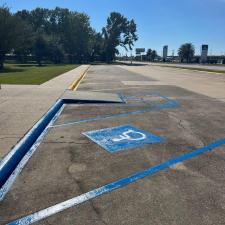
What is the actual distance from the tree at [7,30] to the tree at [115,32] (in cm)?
6622

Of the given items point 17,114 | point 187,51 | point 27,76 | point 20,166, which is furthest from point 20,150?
point 187,51

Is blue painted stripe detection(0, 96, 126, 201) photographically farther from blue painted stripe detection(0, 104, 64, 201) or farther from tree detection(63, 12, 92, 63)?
tree detection(63, 12, 92, 63)

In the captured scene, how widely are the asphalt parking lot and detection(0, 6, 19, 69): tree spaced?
3265 cm

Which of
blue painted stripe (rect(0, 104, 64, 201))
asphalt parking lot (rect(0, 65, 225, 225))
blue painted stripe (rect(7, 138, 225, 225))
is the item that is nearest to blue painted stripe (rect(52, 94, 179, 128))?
asphalt parking lot (rect(0, 65, 225, 225))

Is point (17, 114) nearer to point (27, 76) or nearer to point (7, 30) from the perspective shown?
point (27, 76)

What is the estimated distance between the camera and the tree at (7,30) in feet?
119

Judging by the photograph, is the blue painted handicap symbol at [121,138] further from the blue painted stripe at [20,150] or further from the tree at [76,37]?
the tree at [76,37]

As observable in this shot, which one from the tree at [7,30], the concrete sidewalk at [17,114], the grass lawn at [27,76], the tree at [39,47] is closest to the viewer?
the concrete sidewalk at [17,114]

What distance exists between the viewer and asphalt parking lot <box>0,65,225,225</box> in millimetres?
3325

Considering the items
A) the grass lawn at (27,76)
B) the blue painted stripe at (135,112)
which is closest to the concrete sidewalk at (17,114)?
the blue painted stripe at (135,112)

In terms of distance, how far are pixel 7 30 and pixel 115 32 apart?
6834 centimetres

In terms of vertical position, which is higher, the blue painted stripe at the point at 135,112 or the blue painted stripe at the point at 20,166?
the blue painted stripe at the point at 20,166

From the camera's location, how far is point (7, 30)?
120 ft

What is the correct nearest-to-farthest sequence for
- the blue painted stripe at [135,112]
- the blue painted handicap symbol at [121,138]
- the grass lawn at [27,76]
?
1. the blue painted handicap symbol at [121,138]
2. the blue painted stripe at [135,112]
3. the grass lawn at [27,76]
